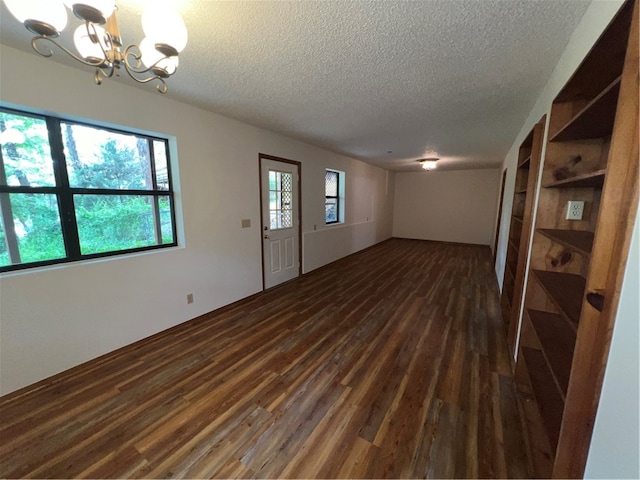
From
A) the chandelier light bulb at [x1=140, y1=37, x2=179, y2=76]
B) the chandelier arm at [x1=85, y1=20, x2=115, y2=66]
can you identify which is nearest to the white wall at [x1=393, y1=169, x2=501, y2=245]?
the chandelier light bulb at [x1=140, y1=37, x2=179, y2=76]

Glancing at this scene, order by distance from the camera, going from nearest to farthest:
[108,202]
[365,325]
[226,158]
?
[108,202] → [365,325] → [226,158]

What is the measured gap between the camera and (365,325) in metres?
2.85

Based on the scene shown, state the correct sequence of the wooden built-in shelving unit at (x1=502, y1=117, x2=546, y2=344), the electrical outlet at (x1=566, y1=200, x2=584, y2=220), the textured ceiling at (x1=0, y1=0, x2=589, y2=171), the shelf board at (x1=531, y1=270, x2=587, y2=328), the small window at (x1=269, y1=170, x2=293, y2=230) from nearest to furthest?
the shelf board at (x1=531, y1=270, x2=587, y2=328) < the textured ceiling at (x1=0, y1=0, x2=589, y2=171) < the electrical outlet at (x1=566, y1=200, x2=584, y2=220) < the wooden built-in shelving unit at (x1=502, y1=117, x2=546, y2=344) < the small window at (x1=269, y1=170, x2=293, y2=230)

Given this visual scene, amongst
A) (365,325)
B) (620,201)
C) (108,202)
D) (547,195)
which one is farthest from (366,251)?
(620,201)

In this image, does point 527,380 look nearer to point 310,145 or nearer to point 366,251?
point 310,145

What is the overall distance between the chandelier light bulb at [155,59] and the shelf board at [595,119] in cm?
187

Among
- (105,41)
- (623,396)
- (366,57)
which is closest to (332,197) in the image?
(366,57)

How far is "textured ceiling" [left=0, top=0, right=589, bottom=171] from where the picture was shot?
1.32 meters

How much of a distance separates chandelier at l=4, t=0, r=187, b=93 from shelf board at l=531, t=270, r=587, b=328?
2.18 meters

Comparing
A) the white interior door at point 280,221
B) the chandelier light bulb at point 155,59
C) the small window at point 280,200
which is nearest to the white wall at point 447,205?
the white interior door at point 280,221

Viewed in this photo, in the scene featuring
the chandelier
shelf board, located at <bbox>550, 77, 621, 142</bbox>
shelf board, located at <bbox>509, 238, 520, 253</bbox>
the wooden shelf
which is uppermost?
the chandelier

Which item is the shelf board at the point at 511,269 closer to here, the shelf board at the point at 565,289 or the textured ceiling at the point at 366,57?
the shelf board at the point at 565,289

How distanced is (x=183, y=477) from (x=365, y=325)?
Answer: 6.60ft

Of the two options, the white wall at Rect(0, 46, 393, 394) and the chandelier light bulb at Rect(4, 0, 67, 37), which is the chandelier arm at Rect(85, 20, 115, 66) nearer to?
the chandelier light bulb at Rect(4, 0, 67, 37)
